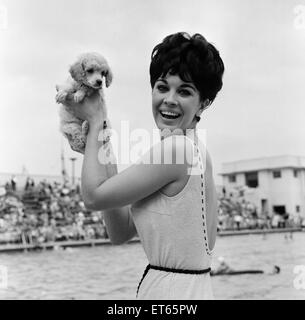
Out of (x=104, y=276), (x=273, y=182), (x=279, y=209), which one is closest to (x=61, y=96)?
(x=104, y=276)

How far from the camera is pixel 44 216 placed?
576 inches

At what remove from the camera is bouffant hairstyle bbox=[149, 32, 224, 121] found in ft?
→ 2.97

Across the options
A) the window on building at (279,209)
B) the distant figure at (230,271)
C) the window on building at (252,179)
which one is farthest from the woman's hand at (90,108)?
the window on building at (252,179)

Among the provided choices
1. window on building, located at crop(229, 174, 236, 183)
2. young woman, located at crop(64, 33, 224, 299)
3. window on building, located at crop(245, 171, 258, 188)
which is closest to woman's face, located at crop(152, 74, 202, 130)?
young woman, located at crop(64, 33, 224, 299)

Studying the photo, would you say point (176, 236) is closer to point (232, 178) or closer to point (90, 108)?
point (90, 108)

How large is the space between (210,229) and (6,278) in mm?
8160

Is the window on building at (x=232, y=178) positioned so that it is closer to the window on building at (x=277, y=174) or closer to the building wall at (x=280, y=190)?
the building wall at (x=280, y=190)

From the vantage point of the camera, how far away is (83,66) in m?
0.92

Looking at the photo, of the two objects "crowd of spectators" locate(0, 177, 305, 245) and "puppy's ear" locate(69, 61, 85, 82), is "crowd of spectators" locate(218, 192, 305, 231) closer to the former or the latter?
"crowd of spectators" locate(0, 177, 305, 245)

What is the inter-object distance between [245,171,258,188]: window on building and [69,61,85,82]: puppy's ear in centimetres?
3187

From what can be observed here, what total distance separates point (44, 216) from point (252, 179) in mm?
20183

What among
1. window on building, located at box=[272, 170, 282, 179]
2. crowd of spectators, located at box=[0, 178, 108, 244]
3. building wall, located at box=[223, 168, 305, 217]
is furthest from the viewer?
window on building, located at box=[272, 170, 282, 179]
